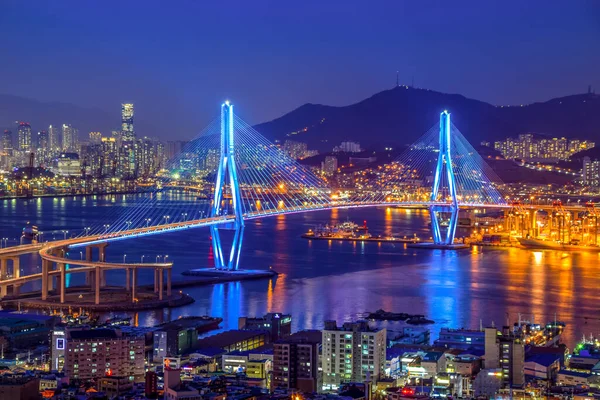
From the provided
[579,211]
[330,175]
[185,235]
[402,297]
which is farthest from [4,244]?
[330,175]

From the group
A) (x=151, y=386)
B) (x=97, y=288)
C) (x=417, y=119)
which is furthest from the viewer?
(x=417, y=119)

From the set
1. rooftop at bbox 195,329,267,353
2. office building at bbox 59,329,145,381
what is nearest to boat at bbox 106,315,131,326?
rooftop at bbox 195,329,267,353

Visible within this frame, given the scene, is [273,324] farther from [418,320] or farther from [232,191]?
[232,191]

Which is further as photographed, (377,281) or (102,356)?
(377,281)

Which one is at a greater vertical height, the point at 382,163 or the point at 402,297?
the point at 382,163

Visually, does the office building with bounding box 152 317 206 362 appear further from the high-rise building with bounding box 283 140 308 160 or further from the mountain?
the mountain

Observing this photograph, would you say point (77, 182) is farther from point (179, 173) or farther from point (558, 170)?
point (558, 170)

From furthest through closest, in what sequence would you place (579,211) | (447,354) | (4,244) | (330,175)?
(330,175)
(579,211)
(4,244)
(447,354)

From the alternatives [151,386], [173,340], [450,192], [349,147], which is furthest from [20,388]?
[349,147]
